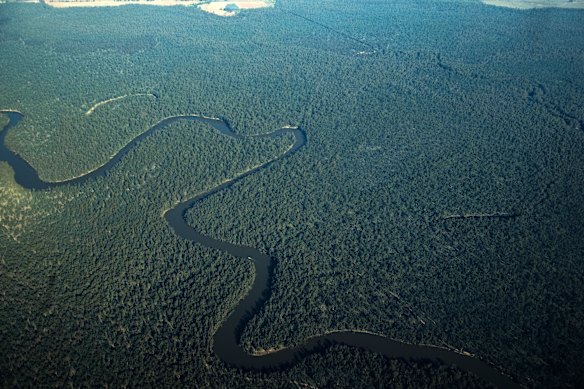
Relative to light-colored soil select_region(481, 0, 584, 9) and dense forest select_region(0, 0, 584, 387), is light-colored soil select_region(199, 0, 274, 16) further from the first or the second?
light-colored soil select_region(481, 0, 584, 9)

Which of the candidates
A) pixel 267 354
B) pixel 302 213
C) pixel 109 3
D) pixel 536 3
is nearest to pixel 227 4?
pixel 109 3

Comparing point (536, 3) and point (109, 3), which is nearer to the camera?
point (109, 3)

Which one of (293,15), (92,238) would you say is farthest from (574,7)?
(92,238)

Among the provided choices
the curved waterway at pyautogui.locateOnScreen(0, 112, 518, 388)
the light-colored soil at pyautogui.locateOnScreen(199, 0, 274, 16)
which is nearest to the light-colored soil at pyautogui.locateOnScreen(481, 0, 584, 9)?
the light-colored soil at pyautogui.locateOnScreen(199, 0, 274, 16)

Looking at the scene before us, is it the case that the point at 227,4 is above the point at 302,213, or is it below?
above

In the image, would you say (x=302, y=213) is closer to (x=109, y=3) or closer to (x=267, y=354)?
(x=267, y=354)

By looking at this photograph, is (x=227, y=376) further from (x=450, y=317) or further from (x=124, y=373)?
(x=450, y=317)

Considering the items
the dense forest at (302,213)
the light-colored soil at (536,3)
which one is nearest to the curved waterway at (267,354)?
the dense forest at (302,213)
